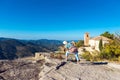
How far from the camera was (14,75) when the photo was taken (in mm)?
6871

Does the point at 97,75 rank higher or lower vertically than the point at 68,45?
lower

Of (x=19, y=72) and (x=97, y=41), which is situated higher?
(x=97, y=41)

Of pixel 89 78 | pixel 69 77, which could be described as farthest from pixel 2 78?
pixel 89 78

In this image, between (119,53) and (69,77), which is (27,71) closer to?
(69,77)

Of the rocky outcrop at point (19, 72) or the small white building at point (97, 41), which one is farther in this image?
the small white building at point (97, 41)

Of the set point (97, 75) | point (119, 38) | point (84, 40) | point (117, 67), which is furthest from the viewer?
point (84, 40)

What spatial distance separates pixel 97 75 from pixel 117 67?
2.36 meters

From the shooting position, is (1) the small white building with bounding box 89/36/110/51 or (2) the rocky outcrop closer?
(2) the rocky outcrop

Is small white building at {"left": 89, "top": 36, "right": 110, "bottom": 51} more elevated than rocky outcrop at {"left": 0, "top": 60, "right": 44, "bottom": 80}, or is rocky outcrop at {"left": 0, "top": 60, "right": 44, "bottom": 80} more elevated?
small white building at {"left": 89, "top": 36, "right": 110, "bottom": 51}

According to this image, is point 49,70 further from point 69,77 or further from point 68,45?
point 68,45

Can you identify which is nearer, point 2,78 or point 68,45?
point 2,78

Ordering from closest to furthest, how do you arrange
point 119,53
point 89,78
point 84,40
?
point 89,78 → point 119,53 → point 84,40

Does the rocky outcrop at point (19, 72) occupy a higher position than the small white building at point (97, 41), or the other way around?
the small white building at point (97, 41)

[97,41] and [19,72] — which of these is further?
[97,41]
